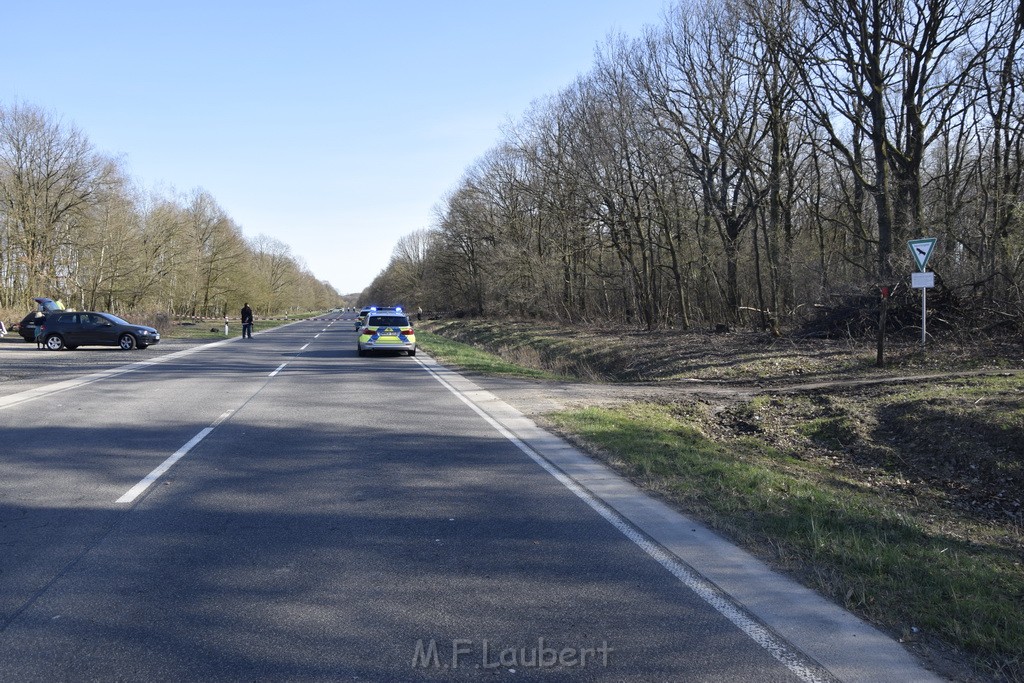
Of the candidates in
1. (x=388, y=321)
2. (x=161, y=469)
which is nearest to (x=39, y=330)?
(x=388, y=321)

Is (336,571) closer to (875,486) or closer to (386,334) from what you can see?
(875,486)

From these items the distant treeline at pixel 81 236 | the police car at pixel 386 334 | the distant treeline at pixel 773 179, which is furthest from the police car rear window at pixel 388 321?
the distant treeline at pixel 81 236

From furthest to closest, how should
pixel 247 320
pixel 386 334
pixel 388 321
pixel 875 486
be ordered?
pixel 247 320, pixel 388 321, pixel 386 334, pixel 875 486

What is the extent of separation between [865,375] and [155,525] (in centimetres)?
1552

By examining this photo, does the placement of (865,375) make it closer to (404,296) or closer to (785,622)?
(785,622)

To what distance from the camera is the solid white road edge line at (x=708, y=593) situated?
3.81 metres

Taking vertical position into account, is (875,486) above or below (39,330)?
below

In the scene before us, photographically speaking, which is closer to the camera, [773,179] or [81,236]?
[773,179]

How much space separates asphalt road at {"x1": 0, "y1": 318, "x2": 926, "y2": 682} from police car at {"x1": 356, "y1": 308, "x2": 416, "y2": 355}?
1667 cm

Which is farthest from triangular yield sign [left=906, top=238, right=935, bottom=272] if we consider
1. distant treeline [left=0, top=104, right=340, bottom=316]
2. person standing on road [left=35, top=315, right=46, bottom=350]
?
distant treeline [left=0, top=104, right=340, bottom=316]

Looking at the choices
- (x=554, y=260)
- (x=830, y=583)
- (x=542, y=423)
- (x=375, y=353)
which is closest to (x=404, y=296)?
(x=554, y=260)

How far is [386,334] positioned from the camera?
2725 centimetres

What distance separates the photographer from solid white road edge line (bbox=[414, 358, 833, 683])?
3.81m

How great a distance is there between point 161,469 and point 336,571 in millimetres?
4086
